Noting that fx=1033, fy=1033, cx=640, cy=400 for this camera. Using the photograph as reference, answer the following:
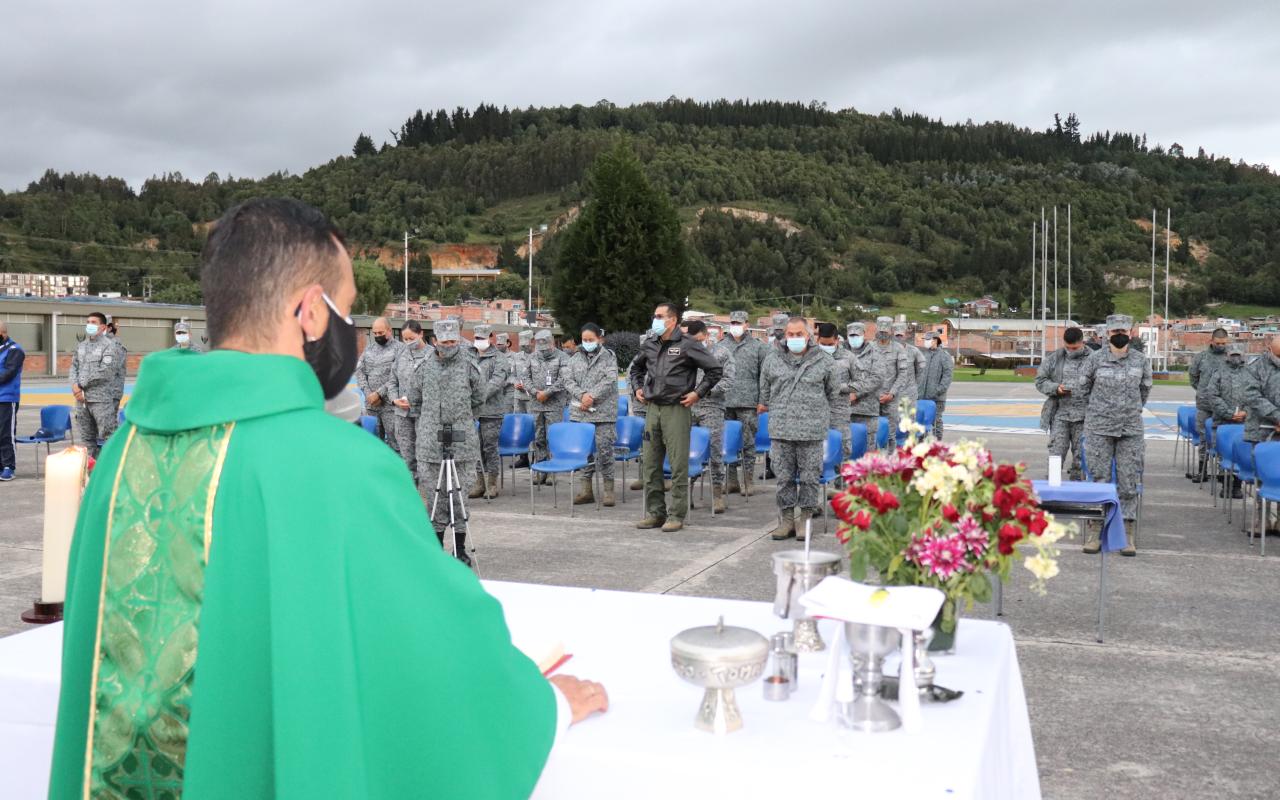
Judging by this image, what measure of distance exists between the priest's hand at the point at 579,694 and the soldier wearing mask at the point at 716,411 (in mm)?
8556

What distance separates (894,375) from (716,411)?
2.61m

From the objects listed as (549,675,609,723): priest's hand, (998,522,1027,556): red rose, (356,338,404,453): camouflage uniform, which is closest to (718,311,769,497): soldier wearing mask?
(356,338,404,453): camouflage uniform

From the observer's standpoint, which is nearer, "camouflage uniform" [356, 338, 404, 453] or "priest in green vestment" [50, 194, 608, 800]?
"priest in green vestment" [50, 194, 608, 800]

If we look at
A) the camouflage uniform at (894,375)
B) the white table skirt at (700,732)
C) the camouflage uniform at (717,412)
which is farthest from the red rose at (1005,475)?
the camouflage uniform at (894,375)

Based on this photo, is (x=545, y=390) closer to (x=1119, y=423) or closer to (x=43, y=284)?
(x=1119, y=423)

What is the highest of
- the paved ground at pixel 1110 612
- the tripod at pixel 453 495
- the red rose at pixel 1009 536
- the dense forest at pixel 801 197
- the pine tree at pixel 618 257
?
the dense forest at pixel 801 197

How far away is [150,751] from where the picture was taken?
161cm

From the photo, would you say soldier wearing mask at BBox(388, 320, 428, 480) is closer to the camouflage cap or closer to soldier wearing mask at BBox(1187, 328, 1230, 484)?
the camouflage cap

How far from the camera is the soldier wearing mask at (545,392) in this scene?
13.6 meters

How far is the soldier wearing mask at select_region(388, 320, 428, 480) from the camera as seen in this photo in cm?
1116

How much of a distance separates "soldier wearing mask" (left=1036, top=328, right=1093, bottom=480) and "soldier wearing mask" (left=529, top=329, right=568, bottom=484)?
5938 mm

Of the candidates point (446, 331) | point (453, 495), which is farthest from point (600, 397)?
point (453, 495)

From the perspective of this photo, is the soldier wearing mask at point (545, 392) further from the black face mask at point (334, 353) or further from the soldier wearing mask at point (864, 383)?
the black face mask at point (334, 353)

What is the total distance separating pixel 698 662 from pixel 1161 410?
26972mm
